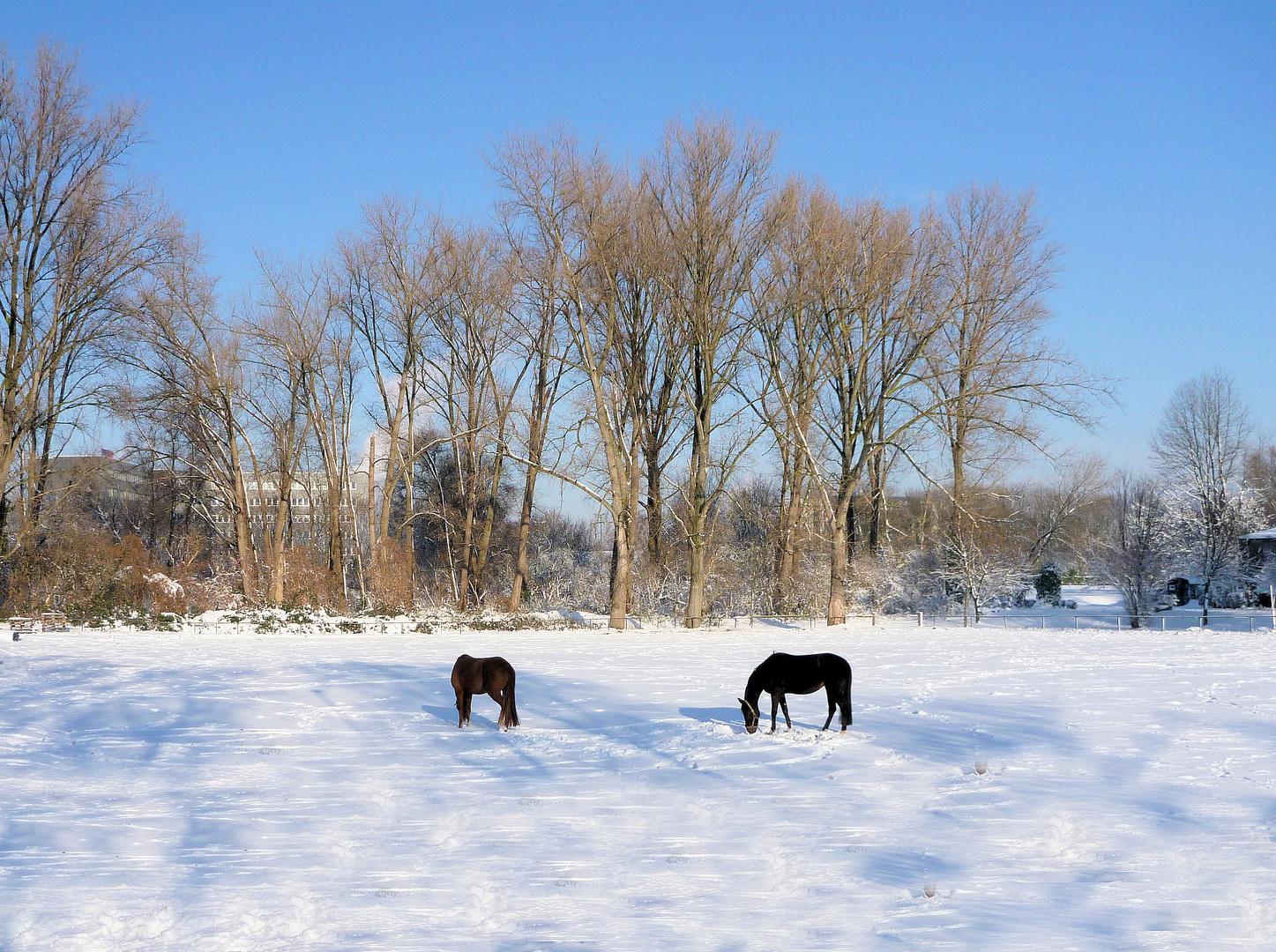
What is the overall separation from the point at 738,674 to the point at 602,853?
10.3 meters

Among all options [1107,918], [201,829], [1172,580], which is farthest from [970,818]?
[1172,580]

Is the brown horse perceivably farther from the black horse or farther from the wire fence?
Result: the wire fence

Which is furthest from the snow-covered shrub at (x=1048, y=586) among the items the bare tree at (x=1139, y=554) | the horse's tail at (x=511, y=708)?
the horse's tail at (x=511, y=708)

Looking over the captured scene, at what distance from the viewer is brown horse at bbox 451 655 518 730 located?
11.7m

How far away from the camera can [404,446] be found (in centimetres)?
3625

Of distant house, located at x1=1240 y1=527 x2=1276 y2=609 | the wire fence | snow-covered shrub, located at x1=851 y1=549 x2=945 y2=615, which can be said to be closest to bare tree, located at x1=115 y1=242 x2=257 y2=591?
the wire fence

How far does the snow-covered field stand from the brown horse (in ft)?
0.94

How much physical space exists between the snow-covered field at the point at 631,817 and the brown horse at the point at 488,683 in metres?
0.29

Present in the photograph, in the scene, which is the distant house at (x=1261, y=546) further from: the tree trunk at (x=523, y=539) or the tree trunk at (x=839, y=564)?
the tree trunk at (x=523, y=539)

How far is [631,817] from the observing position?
26.0 ft

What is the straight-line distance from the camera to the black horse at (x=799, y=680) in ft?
35.7

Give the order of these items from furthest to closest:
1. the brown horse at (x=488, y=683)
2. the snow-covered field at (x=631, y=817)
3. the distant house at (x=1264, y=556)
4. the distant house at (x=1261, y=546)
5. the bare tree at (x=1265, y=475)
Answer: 1. the bare tree at (x=1265, y=475)
2. the distant house at (x=1261, y=546)
3. the distant house at (x=1264, y=556)
4. the brown horse at (x=488, y=683)
5. the snow-covered field at (x=631, y=817)

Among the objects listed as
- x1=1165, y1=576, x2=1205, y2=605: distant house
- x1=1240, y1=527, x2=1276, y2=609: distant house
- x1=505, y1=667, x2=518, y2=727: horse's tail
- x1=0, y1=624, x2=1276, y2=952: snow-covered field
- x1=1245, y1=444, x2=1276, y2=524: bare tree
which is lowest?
x1=0, y1=624, x2=1276, y2=952: snow-covered field

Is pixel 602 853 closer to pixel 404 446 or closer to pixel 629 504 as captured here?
pixel 629 504
